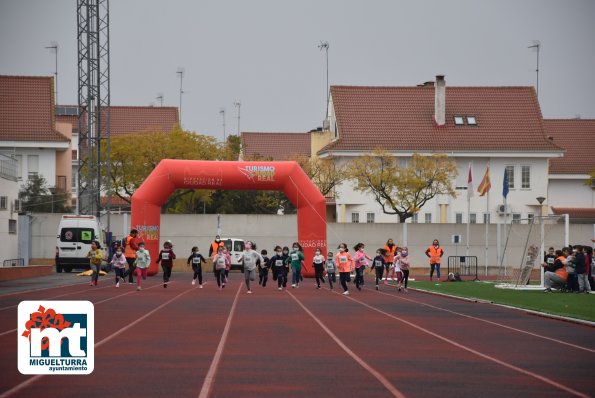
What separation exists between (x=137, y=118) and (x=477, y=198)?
1472 inches

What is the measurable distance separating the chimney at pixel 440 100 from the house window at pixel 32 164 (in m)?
27.2

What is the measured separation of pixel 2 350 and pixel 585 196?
67.7 meters

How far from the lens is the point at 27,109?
81.1m

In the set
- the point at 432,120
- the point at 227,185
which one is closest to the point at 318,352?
the point at 227,185

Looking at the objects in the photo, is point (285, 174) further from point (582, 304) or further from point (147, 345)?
point (147, 345)

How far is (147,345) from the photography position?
61.2 ft

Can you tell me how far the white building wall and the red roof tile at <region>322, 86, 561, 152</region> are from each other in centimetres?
122

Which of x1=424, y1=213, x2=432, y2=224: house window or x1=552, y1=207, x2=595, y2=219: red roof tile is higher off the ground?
x1=552, y1=207, x2=595, y2=219: red roof tile

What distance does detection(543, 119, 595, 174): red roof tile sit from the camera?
8094cm

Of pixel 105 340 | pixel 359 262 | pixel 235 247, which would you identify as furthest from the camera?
pixel 235 247

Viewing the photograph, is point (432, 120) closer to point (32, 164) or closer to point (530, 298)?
point (32, 164)

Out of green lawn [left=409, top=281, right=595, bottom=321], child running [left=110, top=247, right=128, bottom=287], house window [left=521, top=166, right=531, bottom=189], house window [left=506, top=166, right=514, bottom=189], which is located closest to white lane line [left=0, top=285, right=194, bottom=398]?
child running [left=110, top=247, right=128, bottom=287]

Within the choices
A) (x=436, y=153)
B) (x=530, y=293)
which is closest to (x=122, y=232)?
(x=436, y=153)

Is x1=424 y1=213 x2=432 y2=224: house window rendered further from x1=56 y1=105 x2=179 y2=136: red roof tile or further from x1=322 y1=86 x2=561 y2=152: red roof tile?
x1=56 y1=105 x2=179 y2=136: red roof tile
